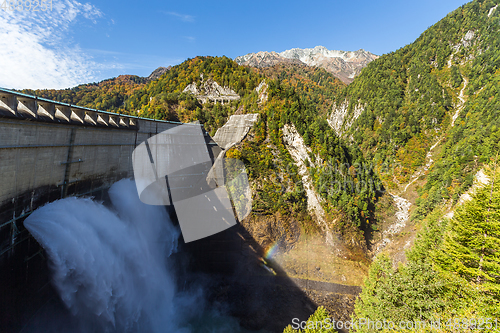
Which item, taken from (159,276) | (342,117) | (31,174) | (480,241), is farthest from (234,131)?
(342,117)

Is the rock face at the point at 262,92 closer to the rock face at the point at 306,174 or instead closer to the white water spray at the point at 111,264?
the rock face at the point at 306,174

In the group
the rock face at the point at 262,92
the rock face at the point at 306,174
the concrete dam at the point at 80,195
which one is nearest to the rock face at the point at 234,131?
the rock face at the point at 262,92

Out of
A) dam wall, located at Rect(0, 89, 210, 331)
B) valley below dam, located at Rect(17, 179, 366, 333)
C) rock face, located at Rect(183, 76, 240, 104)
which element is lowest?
valley below dam, located at Rect(17, 179, 366, 333)

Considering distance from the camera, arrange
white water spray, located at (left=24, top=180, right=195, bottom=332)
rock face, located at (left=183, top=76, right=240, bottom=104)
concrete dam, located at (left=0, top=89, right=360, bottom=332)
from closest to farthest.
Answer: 1. concrete dam, located at (left=0, top=89, right=360, bottom=332)
2. white water spray, located at (left=24, top=180, right=195, bottom=332)
3. rock face, located at (left=183, top=76, right=240, bottom=104)

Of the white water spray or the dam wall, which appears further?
the white water spray

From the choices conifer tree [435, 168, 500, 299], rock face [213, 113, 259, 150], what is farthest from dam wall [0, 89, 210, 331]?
conifer tree [435, 168, 500, 299]

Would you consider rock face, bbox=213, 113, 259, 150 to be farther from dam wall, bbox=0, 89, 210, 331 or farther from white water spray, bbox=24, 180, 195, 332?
dam wall, bbox=0, 89, 210, 331
